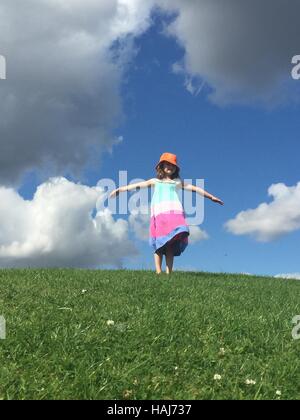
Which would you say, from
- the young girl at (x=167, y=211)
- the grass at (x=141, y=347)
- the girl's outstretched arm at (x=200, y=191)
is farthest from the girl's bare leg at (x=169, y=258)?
the grass at (x=141, y=347)

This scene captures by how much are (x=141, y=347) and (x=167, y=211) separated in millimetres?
9405

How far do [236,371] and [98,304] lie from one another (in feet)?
10.2

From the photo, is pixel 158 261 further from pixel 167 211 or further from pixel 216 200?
pixel 216 200

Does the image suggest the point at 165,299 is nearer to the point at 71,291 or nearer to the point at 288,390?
the point at 71,291

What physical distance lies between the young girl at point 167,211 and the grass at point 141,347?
224 inches

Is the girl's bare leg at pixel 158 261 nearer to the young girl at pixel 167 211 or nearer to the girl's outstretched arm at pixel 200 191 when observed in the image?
the young girl at pixel 167 211

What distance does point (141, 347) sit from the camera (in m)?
7.50

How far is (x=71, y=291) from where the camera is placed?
1066 cm

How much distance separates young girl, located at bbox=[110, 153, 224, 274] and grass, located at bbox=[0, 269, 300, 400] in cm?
569

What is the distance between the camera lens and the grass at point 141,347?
649 centimetres

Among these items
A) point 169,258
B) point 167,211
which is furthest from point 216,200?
point 169,258
